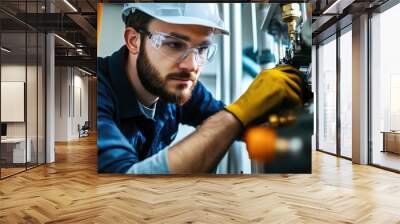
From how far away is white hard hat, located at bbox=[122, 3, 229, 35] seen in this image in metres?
6.12

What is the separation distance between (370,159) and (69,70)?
41.5 ft

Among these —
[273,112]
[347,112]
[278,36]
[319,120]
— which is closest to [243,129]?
[273,112]

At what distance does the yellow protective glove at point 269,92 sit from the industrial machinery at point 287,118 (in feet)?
0.42

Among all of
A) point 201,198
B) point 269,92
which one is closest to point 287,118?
point 269,92

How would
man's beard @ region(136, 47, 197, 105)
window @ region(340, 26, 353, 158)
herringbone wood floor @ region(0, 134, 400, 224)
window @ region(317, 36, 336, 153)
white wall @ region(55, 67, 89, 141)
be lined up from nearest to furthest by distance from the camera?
herringbone wood floor @ region(0, 134, 400, 224) < man's beard @ region(136, 47, 197, 105) < window @ region(340, 26, 353, 158) < window @ region(317, 36, 336, 153) < white wall @ region(55, 67, 89, 141)

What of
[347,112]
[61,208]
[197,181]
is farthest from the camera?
[347,112]

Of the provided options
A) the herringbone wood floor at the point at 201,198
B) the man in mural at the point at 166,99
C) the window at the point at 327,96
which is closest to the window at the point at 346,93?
the window at the point at 327,96

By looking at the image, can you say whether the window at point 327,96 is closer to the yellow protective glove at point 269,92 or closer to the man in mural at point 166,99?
the yellow protective glove at point 269,92

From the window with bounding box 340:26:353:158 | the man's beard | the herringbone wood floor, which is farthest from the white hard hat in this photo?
the window with bounding box 340:26:353:158

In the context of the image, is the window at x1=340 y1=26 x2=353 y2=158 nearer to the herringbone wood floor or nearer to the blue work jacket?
the herringbone wood floor

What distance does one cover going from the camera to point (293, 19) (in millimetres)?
6320

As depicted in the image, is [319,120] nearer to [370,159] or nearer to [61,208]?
[370,159]

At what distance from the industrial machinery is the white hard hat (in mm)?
853

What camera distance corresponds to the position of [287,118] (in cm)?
627
